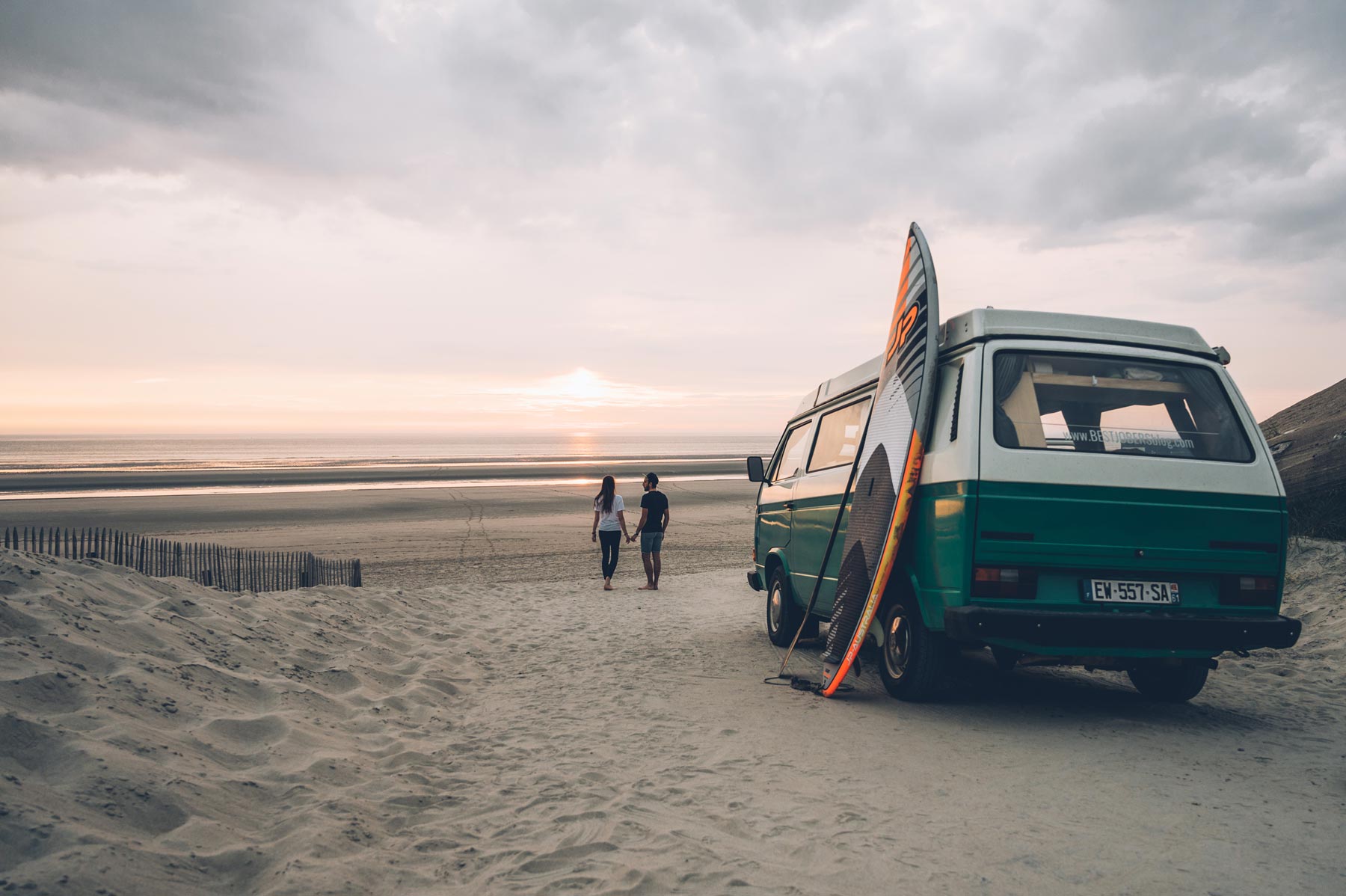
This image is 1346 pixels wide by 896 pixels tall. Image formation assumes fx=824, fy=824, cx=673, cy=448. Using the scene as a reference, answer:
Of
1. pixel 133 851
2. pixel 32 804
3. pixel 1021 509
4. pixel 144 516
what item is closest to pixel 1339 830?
pixel 1021 509

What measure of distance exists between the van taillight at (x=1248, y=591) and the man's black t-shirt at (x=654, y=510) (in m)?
7.75

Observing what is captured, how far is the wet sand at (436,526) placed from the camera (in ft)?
46.5

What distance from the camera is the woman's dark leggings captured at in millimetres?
11789

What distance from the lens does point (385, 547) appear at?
53.4 ft

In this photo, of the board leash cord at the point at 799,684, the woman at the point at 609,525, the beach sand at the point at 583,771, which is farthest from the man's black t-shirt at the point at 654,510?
the board leash cord at the point at 799,684

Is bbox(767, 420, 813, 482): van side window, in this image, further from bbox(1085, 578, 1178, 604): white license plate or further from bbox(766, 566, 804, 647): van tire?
bbox(1085, 578, 1178, 604): white license plate

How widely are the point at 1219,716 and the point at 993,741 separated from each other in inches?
72.1

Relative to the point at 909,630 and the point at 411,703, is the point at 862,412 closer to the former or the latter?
the point at 909,630

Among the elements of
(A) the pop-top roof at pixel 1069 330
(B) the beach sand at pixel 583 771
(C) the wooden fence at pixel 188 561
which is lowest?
(B) the beach sand at pixel 583 771

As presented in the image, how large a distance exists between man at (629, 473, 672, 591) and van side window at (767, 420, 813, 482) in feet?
9.73

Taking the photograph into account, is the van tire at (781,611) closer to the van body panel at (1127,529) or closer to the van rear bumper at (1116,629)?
the van rear bumper at (1116,629)

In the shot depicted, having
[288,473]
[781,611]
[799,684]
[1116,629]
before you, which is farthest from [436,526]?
[288,473]

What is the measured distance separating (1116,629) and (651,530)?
774cm

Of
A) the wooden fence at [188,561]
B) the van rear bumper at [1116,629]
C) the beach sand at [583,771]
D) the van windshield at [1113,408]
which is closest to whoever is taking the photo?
the beach sand at [583,771]
